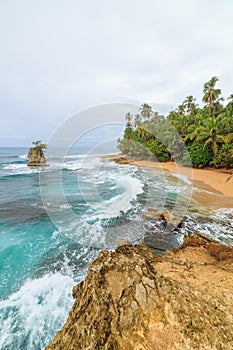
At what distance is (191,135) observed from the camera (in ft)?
78.1

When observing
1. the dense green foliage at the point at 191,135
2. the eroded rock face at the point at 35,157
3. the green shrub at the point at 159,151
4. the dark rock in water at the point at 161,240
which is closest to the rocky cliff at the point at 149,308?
the dark rock in water at the point at 161,240

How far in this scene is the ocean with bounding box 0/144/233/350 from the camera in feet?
12.8

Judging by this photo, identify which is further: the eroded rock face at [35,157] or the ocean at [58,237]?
the eroded rock face at [35,157]

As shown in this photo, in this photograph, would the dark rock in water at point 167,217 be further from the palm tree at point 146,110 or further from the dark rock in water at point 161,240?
the palm tree at point 146,110

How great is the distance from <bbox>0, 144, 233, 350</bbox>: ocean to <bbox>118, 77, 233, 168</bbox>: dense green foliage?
→ 10921mm

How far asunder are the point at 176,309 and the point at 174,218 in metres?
6.00

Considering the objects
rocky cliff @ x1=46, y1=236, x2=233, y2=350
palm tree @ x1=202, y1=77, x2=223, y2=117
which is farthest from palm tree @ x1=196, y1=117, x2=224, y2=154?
rocky cliff @ x1=46, y1=236, x2=233, y2=350

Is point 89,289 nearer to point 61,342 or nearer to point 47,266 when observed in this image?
point 61,342

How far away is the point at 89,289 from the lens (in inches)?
113

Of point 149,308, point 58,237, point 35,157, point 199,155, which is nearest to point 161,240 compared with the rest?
point 149,308

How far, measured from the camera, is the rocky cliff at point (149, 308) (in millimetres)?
2119

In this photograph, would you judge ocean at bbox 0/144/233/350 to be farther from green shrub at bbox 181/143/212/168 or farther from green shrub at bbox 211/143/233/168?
green shrub at bbox 181/143/212/168

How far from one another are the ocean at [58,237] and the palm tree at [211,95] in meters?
21.3

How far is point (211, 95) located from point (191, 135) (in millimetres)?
9100
